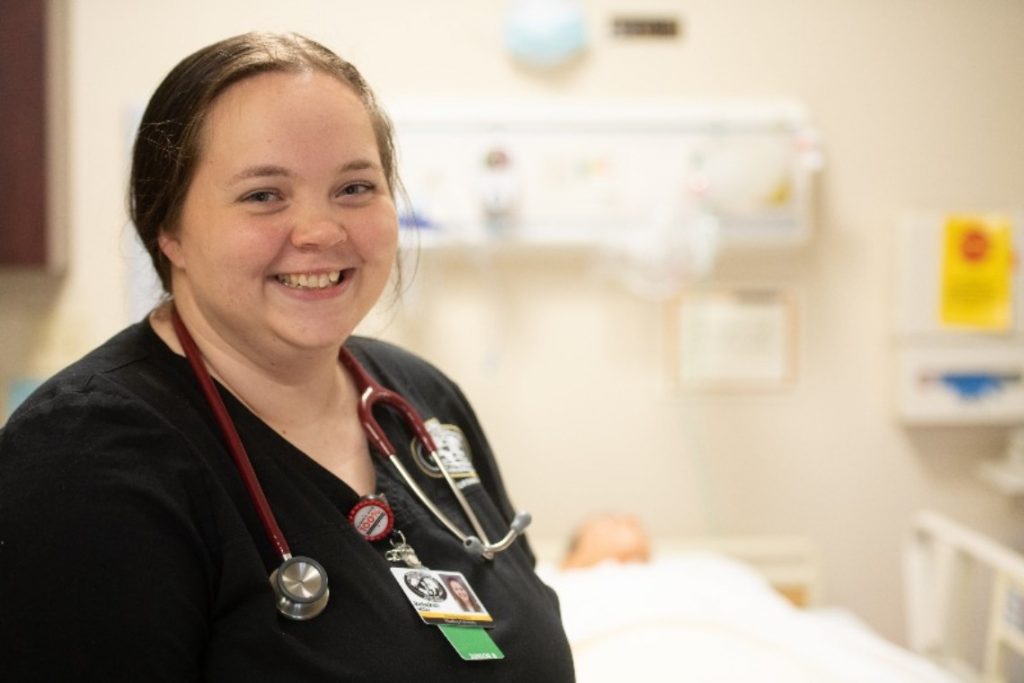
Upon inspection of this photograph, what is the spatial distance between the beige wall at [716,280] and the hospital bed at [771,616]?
0.43 ft

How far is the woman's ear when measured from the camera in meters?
1.07

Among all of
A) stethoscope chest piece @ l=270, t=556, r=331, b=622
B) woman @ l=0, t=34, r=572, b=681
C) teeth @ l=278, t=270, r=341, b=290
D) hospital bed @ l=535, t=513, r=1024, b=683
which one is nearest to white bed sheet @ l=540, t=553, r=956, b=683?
hospital bed @ l=535, t=513, r=1024, b=683

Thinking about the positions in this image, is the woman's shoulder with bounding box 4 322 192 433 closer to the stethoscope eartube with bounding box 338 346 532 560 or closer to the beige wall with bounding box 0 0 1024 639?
the stethoscope eartube with bounding box 338 346 532 560

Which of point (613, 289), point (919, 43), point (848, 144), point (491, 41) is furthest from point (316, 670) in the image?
point (919, 43)

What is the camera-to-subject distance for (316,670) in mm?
930

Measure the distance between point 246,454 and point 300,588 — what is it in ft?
0.50

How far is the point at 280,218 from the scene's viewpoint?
1027mm

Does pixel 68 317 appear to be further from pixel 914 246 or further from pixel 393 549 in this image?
pixel 914 246

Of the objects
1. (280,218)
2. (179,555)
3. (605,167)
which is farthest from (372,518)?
(605,167)

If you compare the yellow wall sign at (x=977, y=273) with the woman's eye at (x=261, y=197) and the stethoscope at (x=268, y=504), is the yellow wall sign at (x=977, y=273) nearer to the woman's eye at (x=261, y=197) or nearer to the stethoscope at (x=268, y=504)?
the stethoscope at (x=268, y=504)

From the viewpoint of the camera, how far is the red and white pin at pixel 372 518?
1072 mm

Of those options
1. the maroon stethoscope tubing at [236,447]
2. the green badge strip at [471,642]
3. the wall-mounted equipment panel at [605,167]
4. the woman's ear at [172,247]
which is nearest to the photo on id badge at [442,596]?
the green badge strip at [471,642]

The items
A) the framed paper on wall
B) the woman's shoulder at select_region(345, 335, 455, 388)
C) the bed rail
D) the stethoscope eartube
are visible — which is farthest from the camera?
the framed paper on wall

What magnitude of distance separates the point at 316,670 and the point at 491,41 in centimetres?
181
